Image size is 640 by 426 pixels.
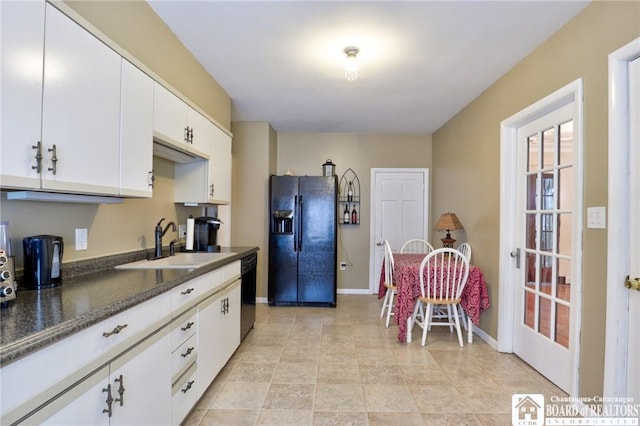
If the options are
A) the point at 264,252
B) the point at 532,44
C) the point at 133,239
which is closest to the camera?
the point at 133,239

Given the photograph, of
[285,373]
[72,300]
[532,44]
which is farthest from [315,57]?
[285,373]

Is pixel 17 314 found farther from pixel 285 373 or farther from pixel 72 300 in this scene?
pixel 285 373

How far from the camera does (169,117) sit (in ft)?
7.00

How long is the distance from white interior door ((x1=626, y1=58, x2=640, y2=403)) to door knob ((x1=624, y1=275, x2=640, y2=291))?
21 millimetres

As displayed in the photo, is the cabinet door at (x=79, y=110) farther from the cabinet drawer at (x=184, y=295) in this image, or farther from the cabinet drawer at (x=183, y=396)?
the cabinet drawer at (x=183, y=396)

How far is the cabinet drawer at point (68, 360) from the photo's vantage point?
2.80 feet

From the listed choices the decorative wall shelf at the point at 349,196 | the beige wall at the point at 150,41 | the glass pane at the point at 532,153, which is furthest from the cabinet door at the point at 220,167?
the glass pane at the point at 532,153

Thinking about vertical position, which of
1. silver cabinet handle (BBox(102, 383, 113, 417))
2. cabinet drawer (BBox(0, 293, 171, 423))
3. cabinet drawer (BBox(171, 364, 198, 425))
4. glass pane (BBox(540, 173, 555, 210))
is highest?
glass pane (BBox(540, 173, 555, 210))

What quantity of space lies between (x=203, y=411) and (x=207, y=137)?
202 cm

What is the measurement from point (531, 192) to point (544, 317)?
101cm

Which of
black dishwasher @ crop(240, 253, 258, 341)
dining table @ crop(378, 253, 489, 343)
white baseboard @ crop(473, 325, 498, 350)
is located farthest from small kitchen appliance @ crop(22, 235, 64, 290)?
white baseboard @ crop(473, 325, 498, 350)

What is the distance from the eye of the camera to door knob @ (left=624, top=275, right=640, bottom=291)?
5.38 ft

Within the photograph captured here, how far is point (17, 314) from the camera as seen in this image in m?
1.06

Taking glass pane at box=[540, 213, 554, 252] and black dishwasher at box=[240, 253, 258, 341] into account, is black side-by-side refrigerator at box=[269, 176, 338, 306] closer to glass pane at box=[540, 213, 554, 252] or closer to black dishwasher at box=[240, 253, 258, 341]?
black dishwasher at box=[240, 253, 258, 341]
